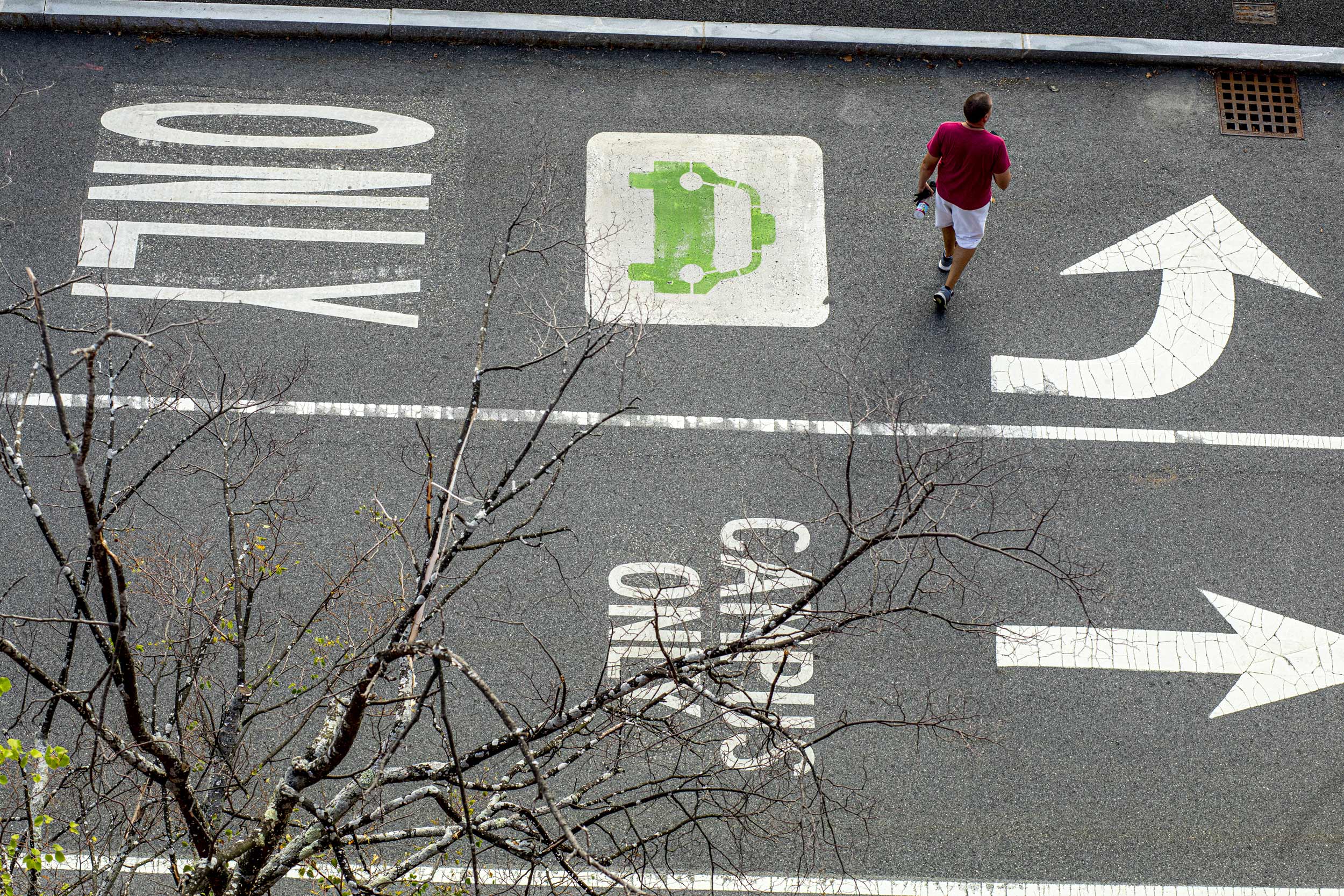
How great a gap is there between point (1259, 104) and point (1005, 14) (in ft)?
9.00

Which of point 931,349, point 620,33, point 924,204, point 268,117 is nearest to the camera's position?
point 924,204

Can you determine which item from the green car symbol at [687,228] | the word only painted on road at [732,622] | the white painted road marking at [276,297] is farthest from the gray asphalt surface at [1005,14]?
the word only painted on road at [732,622]

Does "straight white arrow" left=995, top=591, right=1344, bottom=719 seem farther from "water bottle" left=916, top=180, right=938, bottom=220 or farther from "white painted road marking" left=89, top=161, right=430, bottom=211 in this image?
"white painted road marking" left=89, top=161, right=430, bottom=211

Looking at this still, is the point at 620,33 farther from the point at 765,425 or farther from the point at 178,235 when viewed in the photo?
the point at 178,235

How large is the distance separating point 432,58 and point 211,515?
5.01m

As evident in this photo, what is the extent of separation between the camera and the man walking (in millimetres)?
9758

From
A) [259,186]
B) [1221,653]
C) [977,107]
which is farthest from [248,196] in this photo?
[1221,653]

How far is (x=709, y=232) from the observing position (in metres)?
11.3

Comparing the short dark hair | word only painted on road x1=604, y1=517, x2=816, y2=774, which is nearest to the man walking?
the short dark hair

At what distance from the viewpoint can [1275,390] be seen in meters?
11.0

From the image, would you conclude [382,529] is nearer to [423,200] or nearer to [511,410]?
[511,410]

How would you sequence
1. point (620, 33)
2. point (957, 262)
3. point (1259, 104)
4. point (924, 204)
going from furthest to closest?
1. point (1259, 104)
2. point (620, 33)
3. point (957, 262)
4. point (924, 204)

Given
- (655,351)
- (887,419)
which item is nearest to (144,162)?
(655,351)

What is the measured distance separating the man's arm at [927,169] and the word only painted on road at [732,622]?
123 inches
